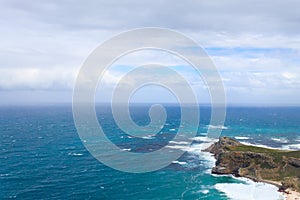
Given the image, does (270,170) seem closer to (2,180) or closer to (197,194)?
(197,194)

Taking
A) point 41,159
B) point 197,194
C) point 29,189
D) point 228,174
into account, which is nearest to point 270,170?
point 228,174

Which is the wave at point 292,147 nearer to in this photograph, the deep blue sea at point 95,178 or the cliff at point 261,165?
the deep blue sea at point 95,178

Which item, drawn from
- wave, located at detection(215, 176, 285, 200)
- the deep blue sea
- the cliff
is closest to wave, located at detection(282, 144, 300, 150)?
the deep blue sea

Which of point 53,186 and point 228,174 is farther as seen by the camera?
point 228,174

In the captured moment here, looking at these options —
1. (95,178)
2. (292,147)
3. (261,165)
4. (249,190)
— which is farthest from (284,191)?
(292,147)

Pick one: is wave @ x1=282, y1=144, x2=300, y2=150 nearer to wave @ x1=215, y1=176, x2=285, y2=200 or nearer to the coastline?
the coastline

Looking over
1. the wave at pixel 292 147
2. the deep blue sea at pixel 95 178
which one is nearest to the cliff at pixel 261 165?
the deep blue sea at pixel 95 178

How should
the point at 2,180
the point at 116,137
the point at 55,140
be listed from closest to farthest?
1. the point at 2,180
2. the point at 55,140
3. the point at 116,137
